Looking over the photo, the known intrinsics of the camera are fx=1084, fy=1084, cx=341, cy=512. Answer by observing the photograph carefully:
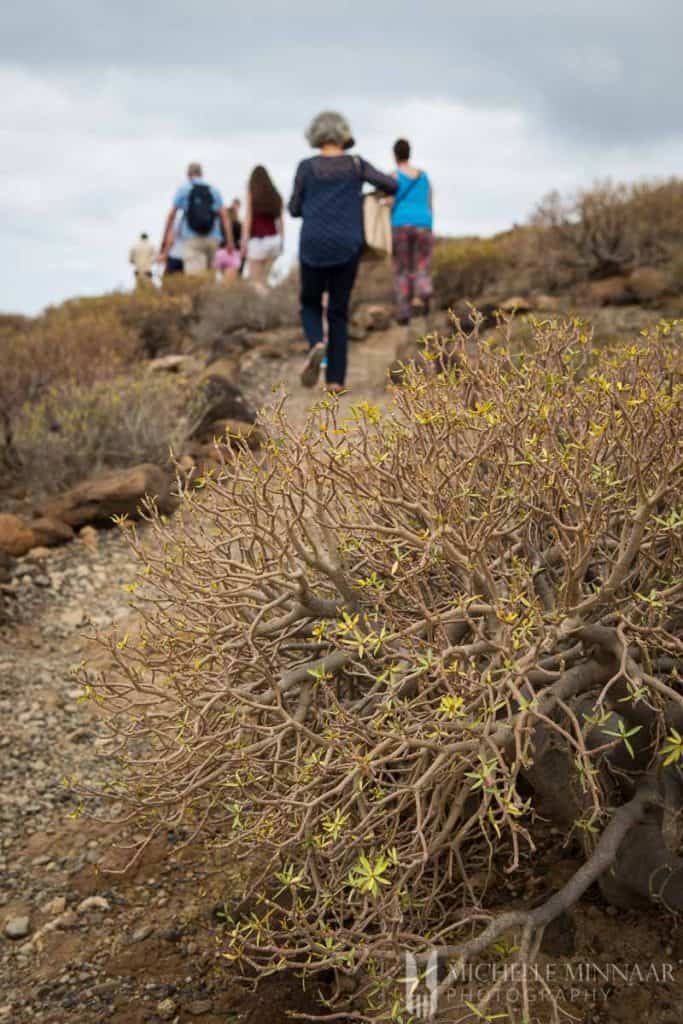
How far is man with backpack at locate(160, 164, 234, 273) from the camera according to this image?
44.8 ft

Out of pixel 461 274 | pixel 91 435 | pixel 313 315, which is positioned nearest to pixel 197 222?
pixel 461 274

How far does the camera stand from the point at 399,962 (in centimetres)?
285

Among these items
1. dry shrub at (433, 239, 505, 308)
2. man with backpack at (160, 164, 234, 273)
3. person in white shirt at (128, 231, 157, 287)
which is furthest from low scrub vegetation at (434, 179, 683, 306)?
person in white shirt at (128, 231, 157, 287)

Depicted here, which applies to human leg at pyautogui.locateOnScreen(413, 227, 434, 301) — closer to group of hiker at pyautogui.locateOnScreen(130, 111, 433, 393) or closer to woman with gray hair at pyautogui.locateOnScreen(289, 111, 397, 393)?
group of hiker at pyautogui.locateOnScreen(130, 111, 433, 393)

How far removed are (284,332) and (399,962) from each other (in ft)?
34.6

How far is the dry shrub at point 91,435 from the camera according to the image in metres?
8.19

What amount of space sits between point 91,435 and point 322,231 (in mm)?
2338

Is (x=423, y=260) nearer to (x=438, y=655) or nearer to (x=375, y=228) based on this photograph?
(x=375, y=228)

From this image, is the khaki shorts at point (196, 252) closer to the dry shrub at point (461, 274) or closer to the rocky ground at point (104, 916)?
the dry shrub at point (461, 274)

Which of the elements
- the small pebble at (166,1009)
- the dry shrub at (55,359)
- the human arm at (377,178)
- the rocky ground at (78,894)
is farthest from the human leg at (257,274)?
the small pebble at (166,1009)

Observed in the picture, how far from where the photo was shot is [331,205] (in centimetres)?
820

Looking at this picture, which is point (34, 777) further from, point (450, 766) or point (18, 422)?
point (18, 422)

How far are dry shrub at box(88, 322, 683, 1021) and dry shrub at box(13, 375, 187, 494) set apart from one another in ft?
15.9

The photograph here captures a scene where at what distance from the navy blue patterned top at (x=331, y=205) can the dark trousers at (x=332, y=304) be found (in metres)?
0.13
